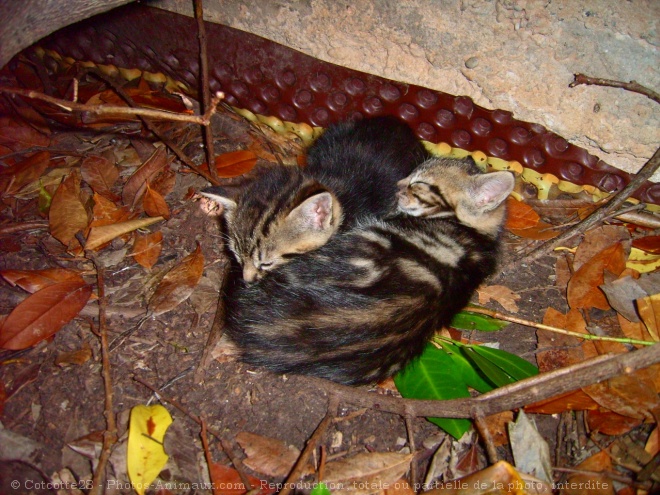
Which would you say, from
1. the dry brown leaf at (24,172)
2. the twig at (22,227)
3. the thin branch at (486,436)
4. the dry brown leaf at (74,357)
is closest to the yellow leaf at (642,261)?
the thin branch at (486,436)

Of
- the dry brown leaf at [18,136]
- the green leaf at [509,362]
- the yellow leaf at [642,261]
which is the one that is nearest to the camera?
the green leaf at [509,362]

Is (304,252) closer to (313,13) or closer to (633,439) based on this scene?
(313,13)

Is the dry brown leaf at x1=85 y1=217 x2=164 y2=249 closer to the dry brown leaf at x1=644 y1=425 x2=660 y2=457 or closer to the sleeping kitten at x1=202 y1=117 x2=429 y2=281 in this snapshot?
the sleeping kitten at x1=202 y1=117 x2=429 y2=281

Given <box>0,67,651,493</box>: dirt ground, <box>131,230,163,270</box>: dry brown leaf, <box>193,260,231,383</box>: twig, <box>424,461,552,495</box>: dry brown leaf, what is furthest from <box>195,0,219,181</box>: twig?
<box>424,461,552,495</box>: dry brown leaf

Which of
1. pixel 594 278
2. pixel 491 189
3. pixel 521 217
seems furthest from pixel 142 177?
pixel 594 278

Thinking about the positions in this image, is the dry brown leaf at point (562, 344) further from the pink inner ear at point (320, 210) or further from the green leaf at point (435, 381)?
the pink inner ear at point (320, 210)

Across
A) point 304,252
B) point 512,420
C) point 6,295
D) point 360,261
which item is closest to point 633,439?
point 512,420

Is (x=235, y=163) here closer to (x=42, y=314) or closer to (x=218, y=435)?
(x=42, y=314)

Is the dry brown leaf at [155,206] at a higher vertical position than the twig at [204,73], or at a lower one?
lower
